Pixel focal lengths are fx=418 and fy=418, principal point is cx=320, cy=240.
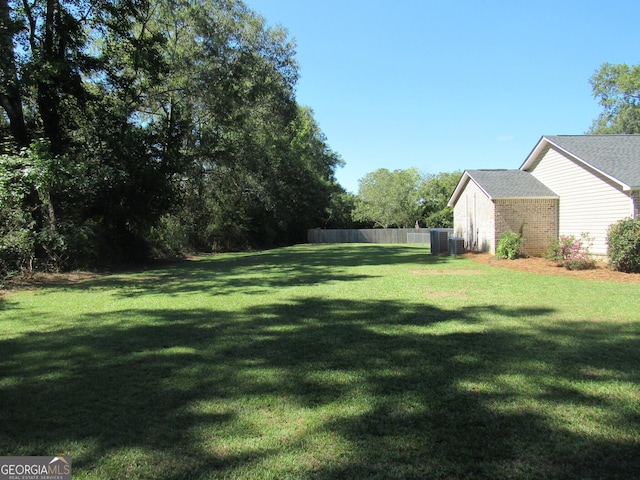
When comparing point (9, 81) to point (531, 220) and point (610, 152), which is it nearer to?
point (531, 220)

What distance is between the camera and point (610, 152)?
1539 centimetres

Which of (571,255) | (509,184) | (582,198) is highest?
(509,184)

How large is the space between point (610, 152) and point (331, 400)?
16548 mm

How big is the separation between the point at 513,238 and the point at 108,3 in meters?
17.3

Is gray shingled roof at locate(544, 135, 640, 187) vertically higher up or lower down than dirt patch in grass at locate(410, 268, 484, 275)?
higher up

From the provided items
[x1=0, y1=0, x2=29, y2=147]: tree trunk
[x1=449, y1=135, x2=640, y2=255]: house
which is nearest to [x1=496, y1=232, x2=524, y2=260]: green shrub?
[x1=449, y1=135, x2=640, y2=255]: house

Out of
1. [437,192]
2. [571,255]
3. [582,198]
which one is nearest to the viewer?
[571,255]

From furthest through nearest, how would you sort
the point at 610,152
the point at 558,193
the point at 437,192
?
the point at 437,192
the point at 558,193
the point at 610,152

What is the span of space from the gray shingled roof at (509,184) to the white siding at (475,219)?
0.48m

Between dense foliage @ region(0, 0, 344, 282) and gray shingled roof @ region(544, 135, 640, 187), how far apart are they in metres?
14.9

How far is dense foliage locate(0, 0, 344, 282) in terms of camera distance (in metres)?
12.8

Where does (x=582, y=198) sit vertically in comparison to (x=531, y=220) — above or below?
above

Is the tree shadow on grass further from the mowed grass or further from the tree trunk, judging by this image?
the tree trunk

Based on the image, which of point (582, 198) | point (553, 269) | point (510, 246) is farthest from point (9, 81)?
point (582, 198)
